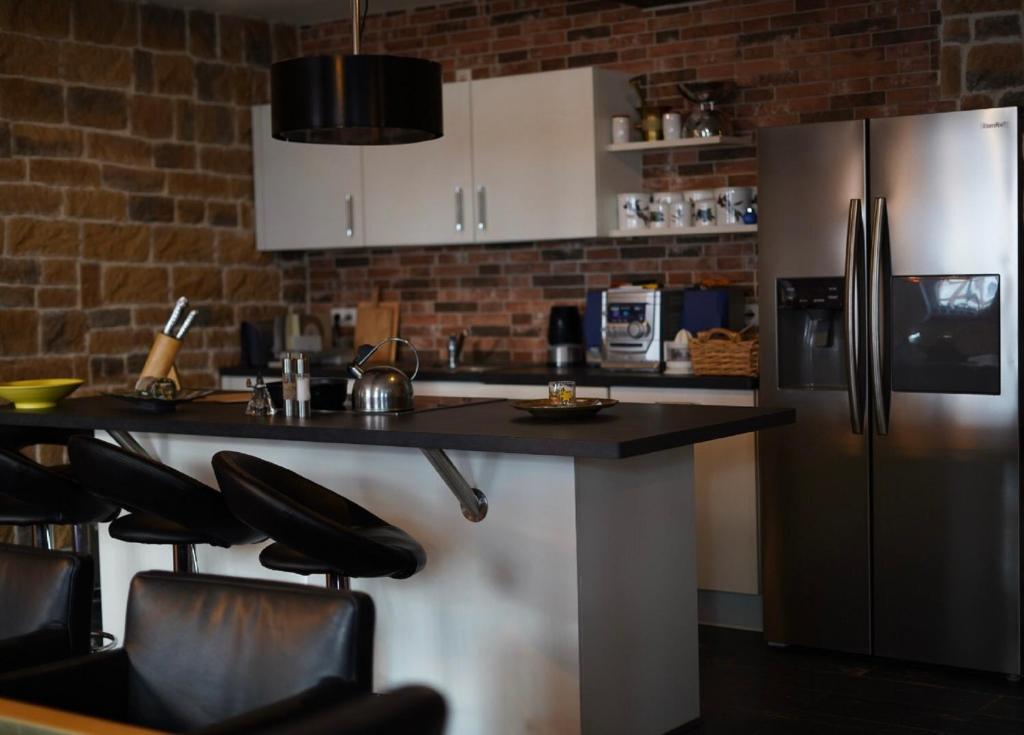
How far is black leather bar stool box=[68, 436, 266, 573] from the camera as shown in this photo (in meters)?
3.53

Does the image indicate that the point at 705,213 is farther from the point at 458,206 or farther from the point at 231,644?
the point at 231,644

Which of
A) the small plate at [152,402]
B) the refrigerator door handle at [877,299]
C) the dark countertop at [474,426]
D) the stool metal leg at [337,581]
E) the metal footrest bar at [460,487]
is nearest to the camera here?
the dark countertop at [474,426]

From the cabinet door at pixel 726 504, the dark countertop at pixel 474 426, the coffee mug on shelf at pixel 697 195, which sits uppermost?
the coffee mug on shelf at pixel 697 195

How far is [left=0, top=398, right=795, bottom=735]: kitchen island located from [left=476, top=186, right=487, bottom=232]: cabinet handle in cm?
210

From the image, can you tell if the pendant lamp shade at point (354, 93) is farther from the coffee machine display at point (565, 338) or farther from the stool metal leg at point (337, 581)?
the coffee machine display at point (565, 338)

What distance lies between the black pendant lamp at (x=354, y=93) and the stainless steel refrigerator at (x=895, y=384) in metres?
1.64

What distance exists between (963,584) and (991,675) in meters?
0.33

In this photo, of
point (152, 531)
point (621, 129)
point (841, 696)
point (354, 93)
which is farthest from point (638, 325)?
point (152, 531)

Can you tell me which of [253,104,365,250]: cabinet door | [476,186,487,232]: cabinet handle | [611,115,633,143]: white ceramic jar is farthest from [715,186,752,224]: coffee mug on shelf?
[253,104,365,250]: cabinet door

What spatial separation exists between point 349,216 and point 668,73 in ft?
5.51

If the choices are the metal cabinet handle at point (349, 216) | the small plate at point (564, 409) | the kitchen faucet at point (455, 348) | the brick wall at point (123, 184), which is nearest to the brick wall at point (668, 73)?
the kitchen faucet at point (455, 348)

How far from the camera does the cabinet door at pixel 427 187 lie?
616 centimetres

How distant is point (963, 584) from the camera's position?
462cm

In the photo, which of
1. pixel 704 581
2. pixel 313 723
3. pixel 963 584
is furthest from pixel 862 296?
pixel 313 723
